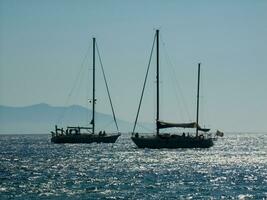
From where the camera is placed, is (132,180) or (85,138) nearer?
(132,180)

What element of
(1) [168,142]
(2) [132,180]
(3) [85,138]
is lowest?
(2) [132,180]

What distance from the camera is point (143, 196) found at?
55.5m

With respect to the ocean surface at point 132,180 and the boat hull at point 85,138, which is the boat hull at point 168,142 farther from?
the boat hull at point 85,138

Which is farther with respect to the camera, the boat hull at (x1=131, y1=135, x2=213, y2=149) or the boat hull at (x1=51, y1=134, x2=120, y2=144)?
the boat hull at (x1=51, y1=134, x2=120, y2=144)

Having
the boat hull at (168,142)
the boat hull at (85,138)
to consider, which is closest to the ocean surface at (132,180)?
the boat hull at (168,142)

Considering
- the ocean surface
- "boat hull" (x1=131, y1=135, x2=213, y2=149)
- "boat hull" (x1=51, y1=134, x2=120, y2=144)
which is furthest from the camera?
"boat hull" (x1=51, y1=134, x2=120, y2=144)

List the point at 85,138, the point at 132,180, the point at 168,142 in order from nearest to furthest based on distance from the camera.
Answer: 1. the point at 132,180
2. the point at 168,142
3. the point at 85,138

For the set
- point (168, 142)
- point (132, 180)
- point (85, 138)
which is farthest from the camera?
point (85, 138)

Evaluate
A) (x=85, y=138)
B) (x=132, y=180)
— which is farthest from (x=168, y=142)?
(x=132, y=180)

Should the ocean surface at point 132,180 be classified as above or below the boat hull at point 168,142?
below

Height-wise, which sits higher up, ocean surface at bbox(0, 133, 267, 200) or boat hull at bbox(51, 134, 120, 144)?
boat hull at bbox(51, 134, 120, 144)

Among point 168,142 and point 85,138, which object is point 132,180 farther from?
point 85,138

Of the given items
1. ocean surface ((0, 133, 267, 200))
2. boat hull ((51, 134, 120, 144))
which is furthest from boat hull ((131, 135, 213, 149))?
boat hull ((51, 134, 120, 144))

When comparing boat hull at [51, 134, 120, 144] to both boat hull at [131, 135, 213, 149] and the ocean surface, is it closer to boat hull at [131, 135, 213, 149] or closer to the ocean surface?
boat hull at [131, 135, 213, 149]
